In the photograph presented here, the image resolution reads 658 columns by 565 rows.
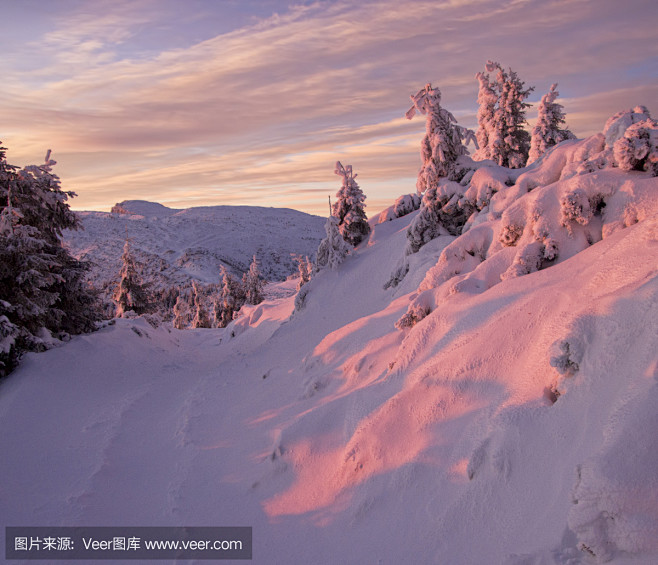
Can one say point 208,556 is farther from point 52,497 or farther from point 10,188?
point 10,188

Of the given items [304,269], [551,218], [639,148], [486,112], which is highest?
[486,112]

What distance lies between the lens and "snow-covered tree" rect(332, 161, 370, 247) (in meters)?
28.3

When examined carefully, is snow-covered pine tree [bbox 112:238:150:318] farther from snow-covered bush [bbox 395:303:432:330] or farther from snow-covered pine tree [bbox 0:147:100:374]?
snow-covered bush [bbox 395:303:432:330]

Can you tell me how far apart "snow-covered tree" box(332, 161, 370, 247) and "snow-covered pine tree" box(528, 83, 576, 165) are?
1181 cm

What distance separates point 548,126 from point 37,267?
30.4 meters

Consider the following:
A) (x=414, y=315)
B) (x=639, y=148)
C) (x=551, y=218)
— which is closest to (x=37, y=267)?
(x=414, y=315)

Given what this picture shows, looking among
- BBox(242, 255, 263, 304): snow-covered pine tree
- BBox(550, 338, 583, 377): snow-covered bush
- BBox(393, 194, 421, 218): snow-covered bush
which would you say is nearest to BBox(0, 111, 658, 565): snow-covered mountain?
BBox(550, 338, 583, 377): snow-covered bush

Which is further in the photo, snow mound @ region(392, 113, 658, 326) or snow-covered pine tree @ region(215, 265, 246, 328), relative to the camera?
snow-covered pine tree @ region(215, 265, 246, 328)

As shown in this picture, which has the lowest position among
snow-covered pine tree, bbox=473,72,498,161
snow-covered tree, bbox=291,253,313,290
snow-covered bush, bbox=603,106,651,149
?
snow-covered tree, bbox=291,253,313,290

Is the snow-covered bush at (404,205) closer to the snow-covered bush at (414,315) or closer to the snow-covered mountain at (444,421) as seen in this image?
the snow-covered mountain at (444,421)

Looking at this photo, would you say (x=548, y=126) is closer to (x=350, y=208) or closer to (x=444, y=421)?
(x=350, y=208)

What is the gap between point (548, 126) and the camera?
101 feet

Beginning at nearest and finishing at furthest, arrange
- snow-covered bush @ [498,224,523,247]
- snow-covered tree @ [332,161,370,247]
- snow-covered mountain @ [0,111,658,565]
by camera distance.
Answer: snow-covered mountain @ [0,111,658,565] < snow-covered bush @ [498,224,523,247] < snow-covered tree @ [332,161,370,247]

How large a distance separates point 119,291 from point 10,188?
66.5 feet
